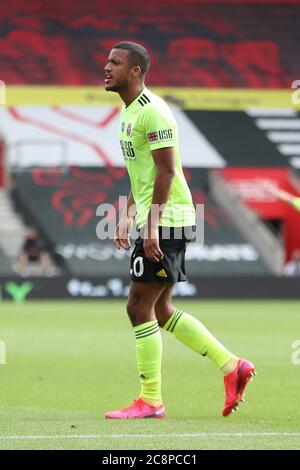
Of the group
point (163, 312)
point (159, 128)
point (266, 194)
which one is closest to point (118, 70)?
point (159, 128)

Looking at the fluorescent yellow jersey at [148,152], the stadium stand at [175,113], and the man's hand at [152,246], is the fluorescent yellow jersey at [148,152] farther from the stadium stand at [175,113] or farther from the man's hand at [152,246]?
the stadium stand at [175,113]

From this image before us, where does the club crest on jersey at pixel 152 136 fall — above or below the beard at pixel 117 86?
below

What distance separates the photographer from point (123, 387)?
410 inches

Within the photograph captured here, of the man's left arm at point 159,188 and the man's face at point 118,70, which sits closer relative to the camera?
the man's left arm at point 159,188

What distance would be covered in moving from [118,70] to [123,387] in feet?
11.0

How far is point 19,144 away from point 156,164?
80.5 feet

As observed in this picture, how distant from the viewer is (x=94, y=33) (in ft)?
115

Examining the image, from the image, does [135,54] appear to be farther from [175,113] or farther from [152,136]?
[175,113]

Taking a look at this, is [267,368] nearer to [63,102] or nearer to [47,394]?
[47,394]

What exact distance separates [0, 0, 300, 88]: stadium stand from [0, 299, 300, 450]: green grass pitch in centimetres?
1486

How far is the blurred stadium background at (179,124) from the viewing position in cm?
3064

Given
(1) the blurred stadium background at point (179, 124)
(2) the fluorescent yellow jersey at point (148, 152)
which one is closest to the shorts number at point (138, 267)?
(2) the fluorescent yellow jersey at point (148, 152)

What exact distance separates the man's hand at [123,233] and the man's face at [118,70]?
1.06m
